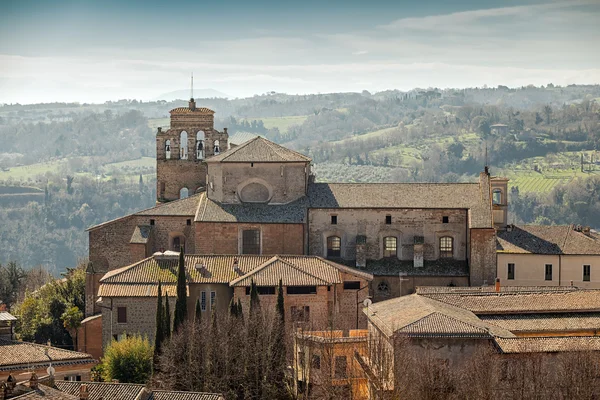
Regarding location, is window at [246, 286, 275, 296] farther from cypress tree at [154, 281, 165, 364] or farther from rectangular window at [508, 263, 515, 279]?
rectangular window at [508, 263, 515, 279]

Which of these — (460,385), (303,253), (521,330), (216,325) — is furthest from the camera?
(303,253)

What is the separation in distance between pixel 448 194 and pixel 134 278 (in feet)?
59.0

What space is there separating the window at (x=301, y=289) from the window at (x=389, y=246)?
8.33 m

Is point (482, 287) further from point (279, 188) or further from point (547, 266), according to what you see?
point (279, 188)

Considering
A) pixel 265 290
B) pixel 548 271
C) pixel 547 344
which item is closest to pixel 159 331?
pixel 265 290

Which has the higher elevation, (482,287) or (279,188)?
(279,188)

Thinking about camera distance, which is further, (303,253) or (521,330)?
(303,253)

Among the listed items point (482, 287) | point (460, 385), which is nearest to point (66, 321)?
point (482, 287)

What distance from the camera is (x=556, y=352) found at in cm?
4691

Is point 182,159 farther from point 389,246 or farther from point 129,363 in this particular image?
point 129,363

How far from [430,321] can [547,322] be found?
19.1 ft

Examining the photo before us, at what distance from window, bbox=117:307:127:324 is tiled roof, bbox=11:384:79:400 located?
16.1m

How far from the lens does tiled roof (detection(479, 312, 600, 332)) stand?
166 ft

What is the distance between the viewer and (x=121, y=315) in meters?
59.8
